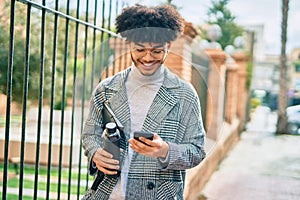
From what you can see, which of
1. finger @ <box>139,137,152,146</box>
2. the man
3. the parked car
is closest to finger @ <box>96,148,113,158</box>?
the man

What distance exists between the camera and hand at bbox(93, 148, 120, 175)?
102 cm

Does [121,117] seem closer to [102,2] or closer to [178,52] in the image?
[178,52]

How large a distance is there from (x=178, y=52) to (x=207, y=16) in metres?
0.87

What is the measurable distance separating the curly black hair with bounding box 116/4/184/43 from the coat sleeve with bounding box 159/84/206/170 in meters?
0.16

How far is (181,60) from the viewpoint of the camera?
3.90 feet

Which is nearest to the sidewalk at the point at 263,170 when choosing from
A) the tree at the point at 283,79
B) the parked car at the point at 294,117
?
the tree at the point at 283,79

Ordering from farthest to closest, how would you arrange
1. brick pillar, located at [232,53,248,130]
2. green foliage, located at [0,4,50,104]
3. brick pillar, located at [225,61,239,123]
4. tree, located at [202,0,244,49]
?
brick pillar, located at [225,61,239,123], brick pillar, located at [232,53,248,130], green foliage, located at [0,4,50,104], tree, located at [202,0,244,49]

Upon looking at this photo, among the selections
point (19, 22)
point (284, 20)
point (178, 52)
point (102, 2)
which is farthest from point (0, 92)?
point (284, 20)

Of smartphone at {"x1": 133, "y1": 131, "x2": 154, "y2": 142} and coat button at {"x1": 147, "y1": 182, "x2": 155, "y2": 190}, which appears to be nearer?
smartphone at {"x1": 133, "y1": 131, "x2": 154, "y2": 142}

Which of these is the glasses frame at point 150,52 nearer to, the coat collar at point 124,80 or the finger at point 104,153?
the coat collar at point 124,80

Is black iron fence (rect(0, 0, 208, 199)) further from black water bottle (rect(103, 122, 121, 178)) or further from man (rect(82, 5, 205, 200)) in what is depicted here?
black water bottle (rect(103, 122, 121, 178))

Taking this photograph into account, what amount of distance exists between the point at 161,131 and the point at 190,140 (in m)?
0.08

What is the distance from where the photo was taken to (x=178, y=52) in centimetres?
114

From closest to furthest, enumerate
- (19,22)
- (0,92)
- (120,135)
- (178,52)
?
(120,135) → (178,52) → (0,92) → (19,22)
